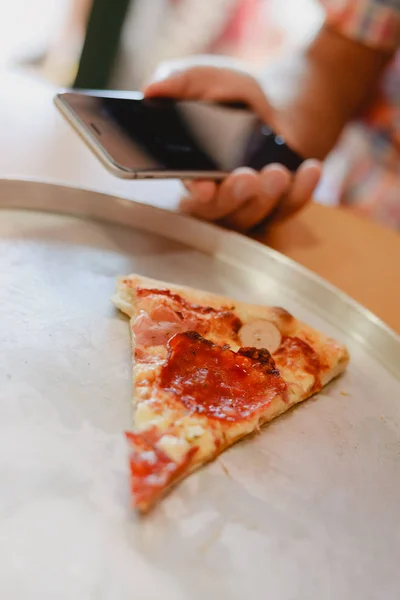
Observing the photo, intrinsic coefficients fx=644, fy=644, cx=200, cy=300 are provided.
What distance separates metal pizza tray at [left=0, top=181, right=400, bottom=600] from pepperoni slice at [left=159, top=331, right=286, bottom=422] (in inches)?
Answer: 1.6

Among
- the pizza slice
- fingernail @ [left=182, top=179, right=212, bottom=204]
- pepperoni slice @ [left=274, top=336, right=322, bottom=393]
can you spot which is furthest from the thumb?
pepperoni slice @ [left=274, top=336, right=322, bottom=393]

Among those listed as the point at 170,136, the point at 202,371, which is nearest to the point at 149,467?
the point at 202,371

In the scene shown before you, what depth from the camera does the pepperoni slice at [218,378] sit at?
78cm

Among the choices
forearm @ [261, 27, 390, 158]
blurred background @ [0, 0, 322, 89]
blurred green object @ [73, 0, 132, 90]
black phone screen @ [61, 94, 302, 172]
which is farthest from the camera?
blurred background @ [0, 0, 322, 89]

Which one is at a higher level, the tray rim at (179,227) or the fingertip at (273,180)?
the fingertip at (273,180)

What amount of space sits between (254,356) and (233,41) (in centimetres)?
270

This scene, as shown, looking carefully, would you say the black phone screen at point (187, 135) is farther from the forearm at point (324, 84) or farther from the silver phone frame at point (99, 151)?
the forearm at point (324, 84)

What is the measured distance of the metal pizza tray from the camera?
0.60 meters

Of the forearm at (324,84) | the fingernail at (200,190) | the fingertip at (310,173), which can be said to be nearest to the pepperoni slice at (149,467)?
the fingernail at (200,190)

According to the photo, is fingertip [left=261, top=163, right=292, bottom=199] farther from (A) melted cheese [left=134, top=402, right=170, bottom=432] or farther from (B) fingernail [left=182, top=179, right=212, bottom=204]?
(A) melted cheese [left=134, top=402, right=170, bottom=432]

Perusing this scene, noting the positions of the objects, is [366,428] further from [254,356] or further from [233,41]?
[233,41]

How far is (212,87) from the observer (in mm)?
1271

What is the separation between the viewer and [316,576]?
63 cm

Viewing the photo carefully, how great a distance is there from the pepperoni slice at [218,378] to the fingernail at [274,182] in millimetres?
369
